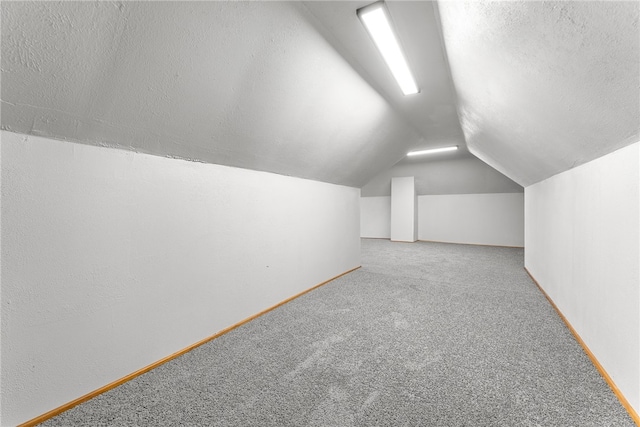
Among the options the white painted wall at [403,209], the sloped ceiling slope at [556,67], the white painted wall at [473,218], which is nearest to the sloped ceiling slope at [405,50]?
the sloped ceiling slope at [556,67]

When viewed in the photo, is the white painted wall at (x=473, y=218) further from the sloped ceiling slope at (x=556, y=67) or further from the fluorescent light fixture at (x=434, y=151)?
the sloped ceiling slope at (x=556, y=67)

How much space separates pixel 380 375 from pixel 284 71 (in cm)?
232

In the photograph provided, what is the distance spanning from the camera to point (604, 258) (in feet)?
5.64

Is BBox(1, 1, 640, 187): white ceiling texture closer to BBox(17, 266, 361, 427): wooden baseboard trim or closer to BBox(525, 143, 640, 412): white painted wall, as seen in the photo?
BBox(525, 143, 640, 412): white painted wall

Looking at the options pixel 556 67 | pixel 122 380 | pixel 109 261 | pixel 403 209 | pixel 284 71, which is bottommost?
pixel 122 380

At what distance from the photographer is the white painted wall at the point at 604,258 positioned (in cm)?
140

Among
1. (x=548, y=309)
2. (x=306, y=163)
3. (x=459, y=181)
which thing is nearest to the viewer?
(x=548, y=309)

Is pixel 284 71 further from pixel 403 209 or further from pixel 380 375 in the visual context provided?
pixel 403 209

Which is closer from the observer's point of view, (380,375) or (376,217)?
(380,375)

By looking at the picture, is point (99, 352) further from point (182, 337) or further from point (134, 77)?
point (134, 77)

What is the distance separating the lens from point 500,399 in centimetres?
152

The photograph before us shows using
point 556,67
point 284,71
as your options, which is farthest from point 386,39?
point 556,67

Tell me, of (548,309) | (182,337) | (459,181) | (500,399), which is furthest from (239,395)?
(459,181)

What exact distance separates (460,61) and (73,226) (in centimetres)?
289
